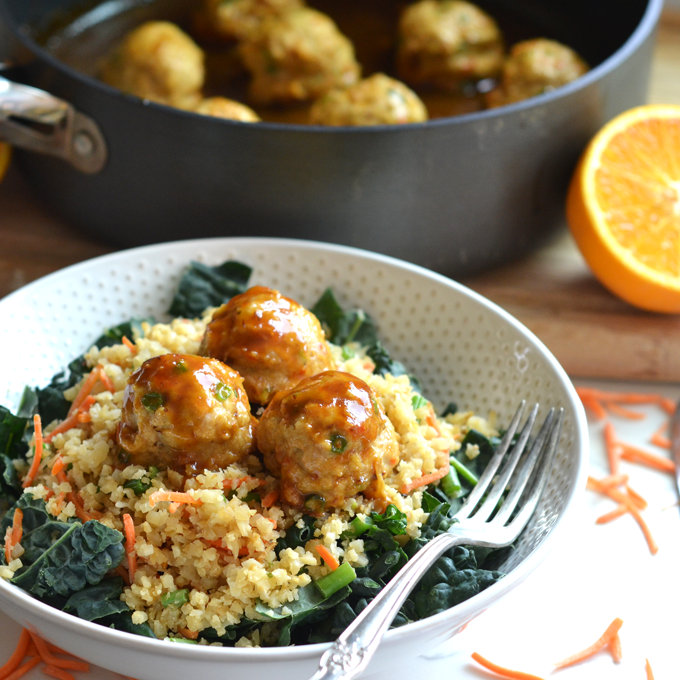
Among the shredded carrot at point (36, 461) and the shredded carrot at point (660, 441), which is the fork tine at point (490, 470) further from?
the shredded carrot at point (36, 461)

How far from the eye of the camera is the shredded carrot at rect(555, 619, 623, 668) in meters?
1.82

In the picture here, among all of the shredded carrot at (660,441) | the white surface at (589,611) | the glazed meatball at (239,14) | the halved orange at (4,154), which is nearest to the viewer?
the white surface at (589,611)

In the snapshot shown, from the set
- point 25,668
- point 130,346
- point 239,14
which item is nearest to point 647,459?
point 130,346

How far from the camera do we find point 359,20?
146 inches

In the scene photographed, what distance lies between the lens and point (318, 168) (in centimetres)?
243

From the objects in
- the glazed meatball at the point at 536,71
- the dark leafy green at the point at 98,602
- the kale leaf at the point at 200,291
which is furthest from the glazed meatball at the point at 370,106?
the dark leafy green at the point at 98,602

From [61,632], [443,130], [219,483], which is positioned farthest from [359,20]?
[61,632]

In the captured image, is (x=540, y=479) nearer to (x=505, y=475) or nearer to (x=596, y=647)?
(x=505, y=475)

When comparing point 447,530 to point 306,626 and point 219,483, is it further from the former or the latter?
point 219,483

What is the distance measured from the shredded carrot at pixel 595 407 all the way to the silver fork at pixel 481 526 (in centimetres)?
58

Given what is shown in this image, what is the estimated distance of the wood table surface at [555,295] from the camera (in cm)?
265

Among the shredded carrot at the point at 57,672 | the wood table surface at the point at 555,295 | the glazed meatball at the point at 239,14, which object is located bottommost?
the shredded carrot at the point at 57,672

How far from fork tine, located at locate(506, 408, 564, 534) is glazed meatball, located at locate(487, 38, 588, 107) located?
1600 mm

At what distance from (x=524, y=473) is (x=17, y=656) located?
1.21m
